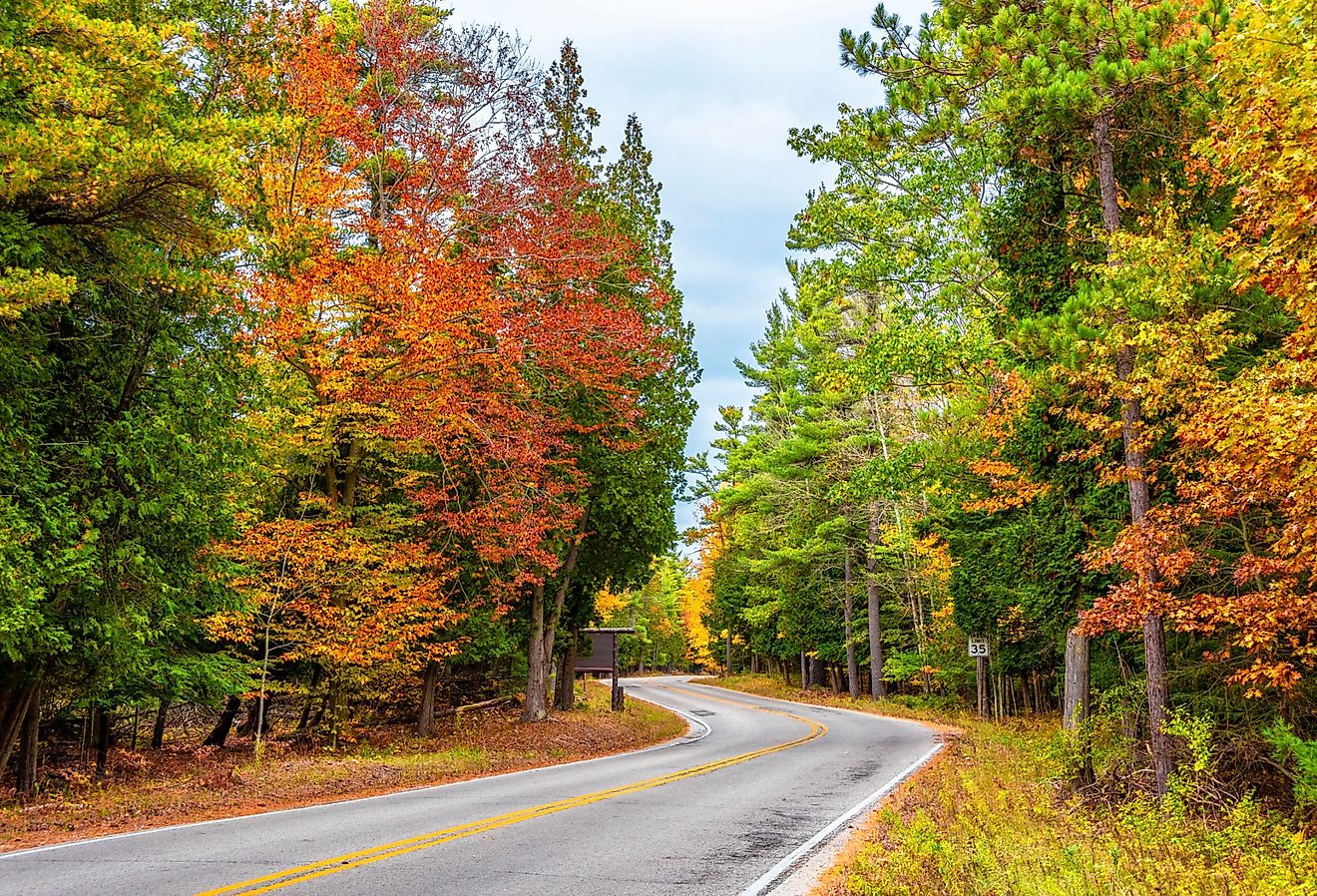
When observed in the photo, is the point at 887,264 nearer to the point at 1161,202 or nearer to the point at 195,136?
the point at 1161,202

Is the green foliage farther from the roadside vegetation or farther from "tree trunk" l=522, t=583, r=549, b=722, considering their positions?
"tree trunk" l=522, t=583, r=549, b=722

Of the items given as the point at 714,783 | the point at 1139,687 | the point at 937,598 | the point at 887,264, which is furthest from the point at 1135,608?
the point at 937,598

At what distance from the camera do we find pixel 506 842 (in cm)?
885

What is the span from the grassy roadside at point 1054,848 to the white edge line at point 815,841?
12.6 inches

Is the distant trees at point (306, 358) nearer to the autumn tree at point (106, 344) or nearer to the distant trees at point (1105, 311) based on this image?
the autumn tree at point (106, 344)

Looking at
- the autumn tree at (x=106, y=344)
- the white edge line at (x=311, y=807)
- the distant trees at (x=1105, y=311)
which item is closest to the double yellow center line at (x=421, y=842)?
the white edge line at (x=311, y=807)

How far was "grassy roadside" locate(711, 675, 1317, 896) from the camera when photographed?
21.7 ft

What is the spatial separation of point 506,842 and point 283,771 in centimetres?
694

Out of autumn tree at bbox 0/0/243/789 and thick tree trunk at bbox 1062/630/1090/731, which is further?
thick tree trunk at bbox 1062/630/1090/731

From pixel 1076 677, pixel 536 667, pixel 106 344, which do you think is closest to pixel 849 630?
pixel 536 667

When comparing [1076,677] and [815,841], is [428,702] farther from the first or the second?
[1076,677]

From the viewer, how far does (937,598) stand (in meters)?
31.8

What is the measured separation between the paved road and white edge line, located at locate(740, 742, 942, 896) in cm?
11

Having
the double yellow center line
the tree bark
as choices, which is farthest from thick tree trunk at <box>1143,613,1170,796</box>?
the tree bark
